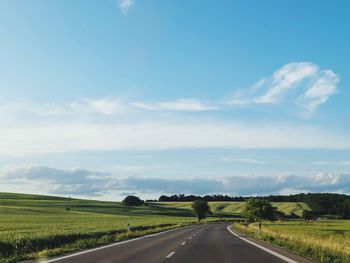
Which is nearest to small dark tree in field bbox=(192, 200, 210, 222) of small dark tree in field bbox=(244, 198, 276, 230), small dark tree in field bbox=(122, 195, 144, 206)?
small dark tree in field bbox=(244, 198, 276, 230)

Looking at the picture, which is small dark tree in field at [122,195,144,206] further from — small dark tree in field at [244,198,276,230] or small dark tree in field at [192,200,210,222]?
small dark tree in field at [244,198,276,230]

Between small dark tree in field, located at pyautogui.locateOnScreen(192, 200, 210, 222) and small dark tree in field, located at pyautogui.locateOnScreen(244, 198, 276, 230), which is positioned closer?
small dark tree in field, located at pyautogui.locateOnScreen(244, 198, 276, 230)

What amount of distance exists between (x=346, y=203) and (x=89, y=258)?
17932 cm

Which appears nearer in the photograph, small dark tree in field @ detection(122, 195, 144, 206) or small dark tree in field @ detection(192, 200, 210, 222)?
small dark tree in field @ detection(192, 200, 210, 222)


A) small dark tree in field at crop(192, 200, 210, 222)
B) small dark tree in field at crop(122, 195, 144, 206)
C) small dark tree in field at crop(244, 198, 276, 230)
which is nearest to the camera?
small dark tree in field at crop(244, 198, 276, 230)

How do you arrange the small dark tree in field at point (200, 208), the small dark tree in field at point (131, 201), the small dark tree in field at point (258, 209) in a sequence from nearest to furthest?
the small dark tree in field at point (258, 209) < the small dark tree in field at point (200, 208) < the small dark tree in field at point (131, 201)

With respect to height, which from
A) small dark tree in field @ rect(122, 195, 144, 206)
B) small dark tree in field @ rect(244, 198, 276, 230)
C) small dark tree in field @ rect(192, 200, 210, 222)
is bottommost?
small dark tree in field @ rect(244, 198, 276, 230)

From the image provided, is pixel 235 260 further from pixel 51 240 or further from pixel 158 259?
pixel 51 240

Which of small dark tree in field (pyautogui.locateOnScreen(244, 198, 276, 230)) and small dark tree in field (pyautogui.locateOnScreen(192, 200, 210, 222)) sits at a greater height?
small dark tree in field (pyautogui.locateOnScreen(192, 200, 210, 222))

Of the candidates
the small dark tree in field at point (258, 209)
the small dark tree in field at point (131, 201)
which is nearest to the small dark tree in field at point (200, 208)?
the small dark tree in field at point (258, 209)

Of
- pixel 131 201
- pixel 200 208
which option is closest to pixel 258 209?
pixel 200 208

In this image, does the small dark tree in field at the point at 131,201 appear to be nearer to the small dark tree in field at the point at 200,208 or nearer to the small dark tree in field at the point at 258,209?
the small dark tree in field at the point at 200,208

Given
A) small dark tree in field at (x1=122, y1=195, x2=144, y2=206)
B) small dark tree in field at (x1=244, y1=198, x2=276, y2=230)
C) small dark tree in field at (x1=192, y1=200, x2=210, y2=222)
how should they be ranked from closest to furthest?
small dark tree in field at (x1=244, y1=198, x2=276, y2=230) → small dark tree in field at (x1=192, y1=200, x2=210, y2=222) → small dark tree in field at (x1=122, y1=195, x2=144, y2=206)

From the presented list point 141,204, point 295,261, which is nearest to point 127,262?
point 295,261
